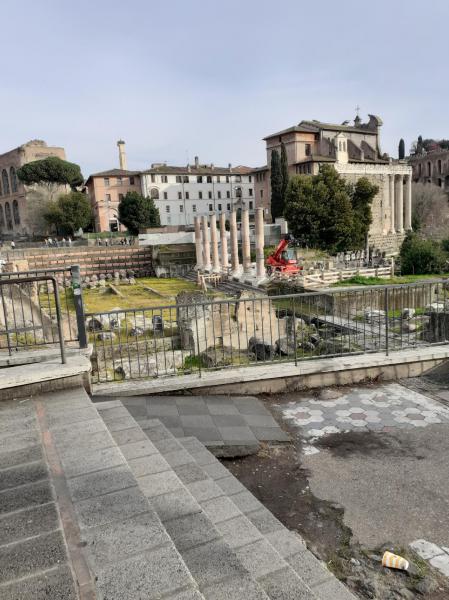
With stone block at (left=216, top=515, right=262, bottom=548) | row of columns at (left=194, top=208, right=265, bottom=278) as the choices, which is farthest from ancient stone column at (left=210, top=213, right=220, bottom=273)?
stone block at (left=216, top=515, right=262, bottom=548)

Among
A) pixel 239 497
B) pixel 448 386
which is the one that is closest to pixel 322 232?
pixel 448 386

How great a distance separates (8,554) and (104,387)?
3.65 m

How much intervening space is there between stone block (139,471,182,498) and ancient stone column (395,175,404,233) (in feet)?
199

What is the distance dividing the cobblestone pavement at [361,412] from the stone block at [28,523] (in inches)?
111

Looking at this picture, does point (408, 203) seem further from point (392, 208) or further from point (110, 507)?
point (110, 507)

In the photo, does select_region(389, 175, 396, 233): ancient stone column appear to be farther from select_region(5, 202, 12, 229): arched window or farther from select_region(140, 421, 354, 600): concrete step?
select_region(5, 202, 12, 229): arched window

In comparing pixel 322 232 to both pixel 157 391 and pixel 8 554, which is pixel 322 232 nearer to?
pixel 157 391

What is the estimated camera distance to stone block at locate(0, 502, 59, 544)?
9.18 feet

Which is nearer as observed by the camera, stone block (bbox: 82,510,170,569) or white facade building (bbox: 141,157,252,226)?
stone block (bbox: 82,510,170,569)

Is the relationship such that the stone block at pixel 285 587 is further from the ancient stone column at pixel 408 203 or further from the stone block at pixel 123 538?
the ancient stone column at pixel 408 203

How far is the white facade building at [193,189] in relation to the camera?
7575 centimetres

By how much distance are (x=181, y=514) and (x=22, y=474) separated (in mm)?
1267

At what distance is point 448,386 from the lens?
6785 millimetres

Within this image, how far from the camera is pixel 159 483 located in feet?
11.7
